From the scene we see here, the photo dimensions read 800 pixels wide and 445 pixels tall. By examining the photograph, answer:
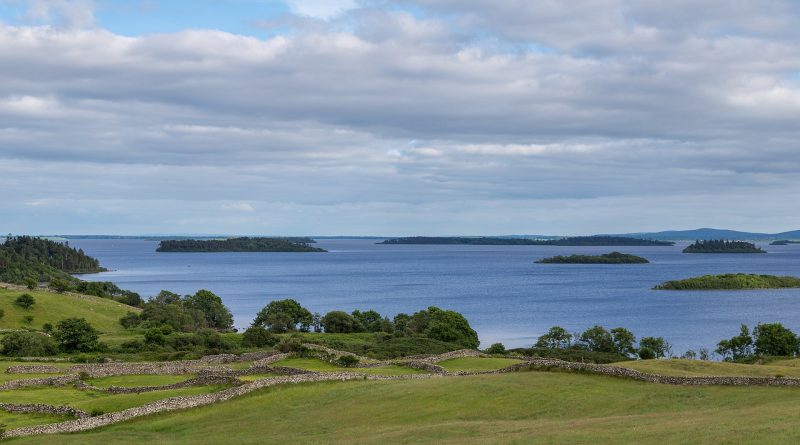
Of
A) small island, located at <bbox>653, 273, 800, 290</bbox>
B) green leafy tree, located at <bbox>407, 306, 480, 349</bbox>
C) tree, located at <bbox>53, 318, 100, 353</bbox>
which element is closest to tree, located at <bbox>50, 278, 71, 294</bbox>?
tree, located at <bbox>53, 318, 100, 353</bbox>

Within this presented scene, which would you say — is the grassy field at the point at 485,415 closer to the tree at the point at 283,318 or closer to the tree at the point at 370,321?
the tree at the point at 370,321

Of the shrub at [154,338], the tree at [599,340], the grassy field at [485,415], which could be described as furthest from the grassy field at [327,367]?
the tree at [599,340]

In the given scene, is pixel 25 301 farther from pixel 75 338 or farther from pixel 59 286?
pixel 75 338

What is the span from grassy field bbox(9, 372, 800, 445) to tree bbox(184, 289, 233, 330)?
238ft

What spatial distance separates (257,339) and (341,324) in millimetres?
21423

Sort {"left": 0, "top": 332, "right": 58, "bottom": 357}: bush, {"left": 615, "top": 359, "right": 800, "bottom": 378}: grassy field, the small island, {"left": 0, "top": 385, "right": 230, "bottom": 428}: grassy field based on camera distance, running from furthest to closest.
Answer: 1. the small island
2. {"left": 0, "top": 332, "right": 58, "bottom": 357}: bush
3. {"left": 615, "top": 359, "right": 800, "bottom": 378}: grassy field
4. {"left": 0, "top": 385, "right": 230, "bottom": 428}: grassy field

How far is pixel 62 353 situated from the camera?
233ft

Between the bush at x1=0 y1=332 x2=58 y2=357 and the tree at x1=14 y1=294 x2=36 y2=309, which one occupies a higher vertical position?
the tree at x1=14 y1=294 x2=36 y2=309

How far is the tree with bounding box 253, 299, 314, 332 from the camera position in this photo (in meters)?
102

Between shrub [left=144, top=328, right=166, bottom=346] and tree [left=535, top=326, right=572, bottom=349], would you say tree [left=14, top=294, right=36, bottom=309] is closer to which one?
shrub [left=144, top=328, right=166, bottom=346]

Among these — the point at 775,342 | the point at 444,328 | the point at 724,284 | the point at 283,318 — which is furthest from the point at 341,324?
the point at 724,284

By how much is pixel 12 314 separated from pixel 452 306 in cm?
7947

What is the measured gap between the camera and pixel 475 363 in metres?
56.0

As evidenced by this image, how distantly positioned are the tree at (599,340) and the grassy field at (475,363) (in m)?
32.1
